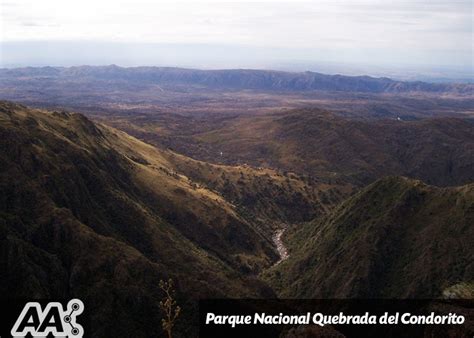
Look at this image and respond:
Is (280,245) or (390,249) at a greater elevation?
(390,249)

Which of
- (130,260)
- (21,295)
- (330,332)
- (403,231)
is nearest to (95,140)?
(130,260)

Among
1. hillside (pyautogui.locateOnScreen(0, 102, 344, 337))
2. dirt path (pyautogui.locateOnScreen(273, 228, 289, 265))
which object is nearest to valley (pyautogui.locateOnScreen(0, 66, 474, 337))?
hillside (pyautogui.locateOnScreen(0, 102, 344, 337))

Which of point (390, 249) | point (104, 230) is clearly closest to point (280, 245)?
point (390, 249)

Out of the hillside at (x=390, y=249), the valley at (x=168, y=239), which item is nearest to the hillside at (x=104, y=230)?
the valley at (x=168, y=239)

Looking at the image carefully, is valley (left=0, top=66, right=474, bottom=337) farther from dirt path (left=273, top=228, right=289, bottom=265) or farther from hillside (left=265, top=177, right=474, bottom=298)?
dirt path (left=273, top=228, right=289, bottom=265)

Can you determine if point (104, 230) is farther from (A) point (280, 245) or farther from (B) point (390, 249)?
(A) point (280, 245)

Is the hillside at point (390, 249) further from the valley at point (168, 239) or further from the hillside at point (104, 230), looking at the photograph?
the hillside at point (104, 230)
